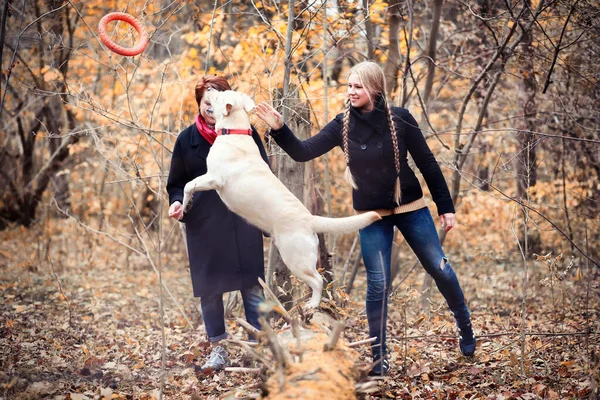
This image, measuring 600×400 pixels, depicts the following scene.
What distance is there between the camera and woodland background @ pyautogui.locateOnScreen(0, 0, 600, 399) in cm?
380

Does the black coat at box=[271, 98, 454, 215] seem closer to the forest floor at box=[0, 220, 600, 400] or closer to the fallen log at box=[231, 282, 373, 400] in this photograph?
the forest floor at box=[0, 220, 600, 400]

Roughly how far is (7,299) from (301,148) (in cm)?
501

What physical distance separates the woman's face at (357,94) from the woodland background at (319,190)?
0.82 meters

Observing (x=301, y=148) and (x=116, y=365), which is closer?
(x=301, y=148)

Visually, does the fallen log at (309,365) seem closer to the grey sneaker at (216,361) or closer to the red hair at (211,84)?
the grey sneaker at (216,361)

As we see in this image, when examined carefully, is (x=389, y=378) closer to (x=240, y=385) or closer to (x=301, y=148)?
(x=240, y=385)

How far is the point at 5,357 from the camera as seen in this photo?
413 centimetres

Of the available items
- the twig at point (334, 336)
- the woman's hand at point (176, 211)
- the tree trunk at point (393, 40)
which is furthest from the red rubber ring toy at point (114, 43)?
the tree trunk at point (393, 40)

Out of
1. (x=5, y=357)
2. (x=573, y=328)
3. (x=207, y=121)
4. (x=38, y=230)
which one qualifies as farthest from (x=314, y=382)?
(x=38, y=230)

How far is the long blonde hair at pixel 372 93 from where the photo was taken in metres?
3.38

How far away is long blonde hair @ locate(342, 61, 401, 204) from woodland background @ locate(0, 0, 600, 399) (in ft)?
2.34

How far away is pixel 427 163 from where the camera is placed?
3.59 meters

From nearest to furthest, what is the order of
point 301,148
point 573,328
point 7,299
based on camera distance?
point 301,148, point 573,328, point 7,299

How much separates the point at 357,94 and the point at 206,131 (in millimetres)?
1067
